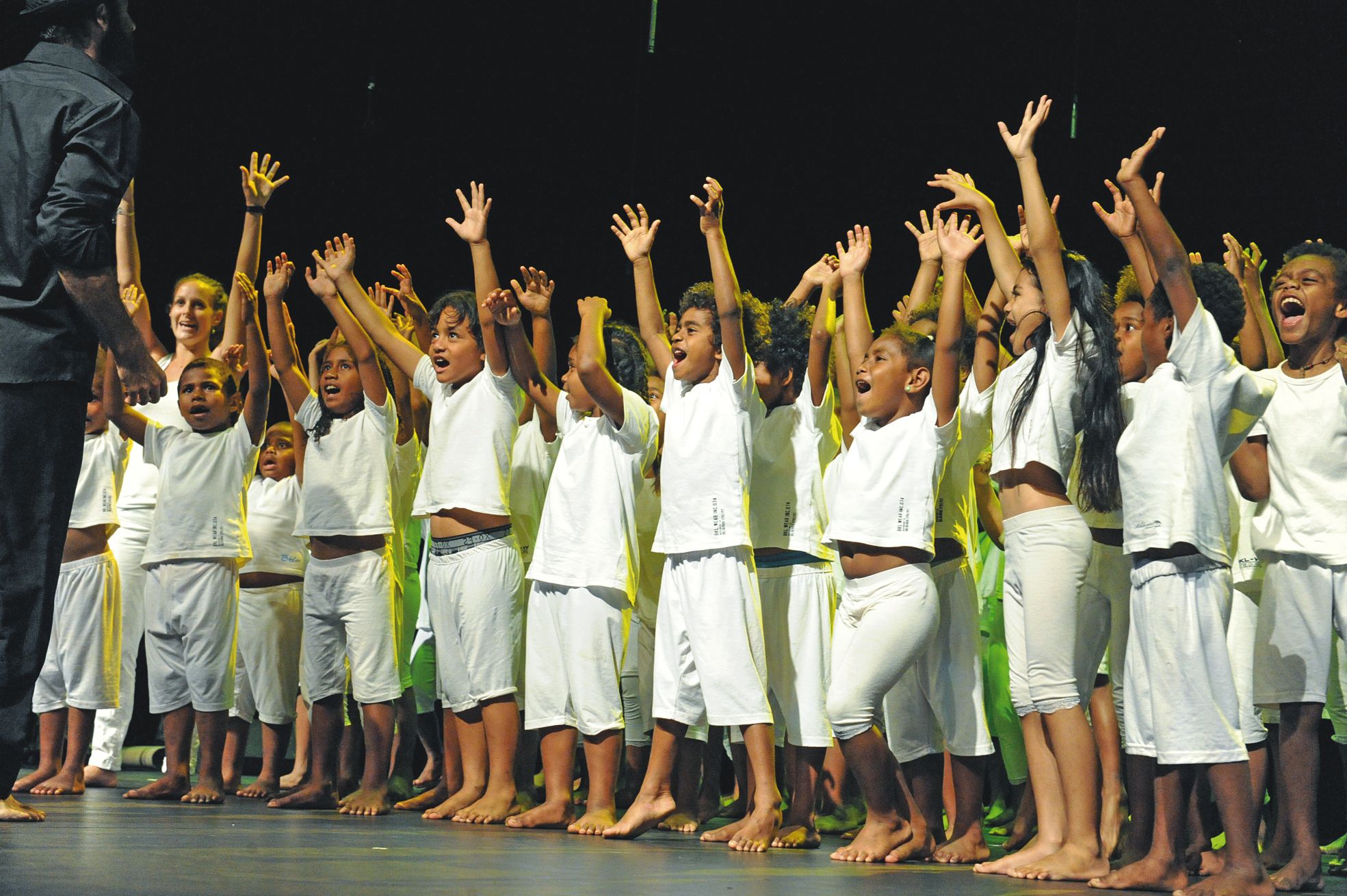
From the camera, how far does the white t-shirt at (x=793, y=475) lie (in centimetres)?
444

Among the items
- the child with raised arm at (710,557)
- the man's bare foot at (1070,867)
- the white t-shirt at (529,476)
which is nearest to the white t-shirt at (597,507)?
the child with raised arm at (710,557)

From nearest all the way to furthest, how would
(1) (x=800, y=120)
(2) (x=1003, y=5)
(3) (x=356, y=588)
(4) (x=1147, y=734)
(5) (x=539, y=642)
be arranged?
(4) (x=1147, y=734)
(5) (x=539, y=642)
(3) (x=356, y=588)
(2) (x=1003, y=5)
(1) (x=800, y=120)

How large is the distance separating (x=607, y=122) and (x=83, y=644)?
3.70 metres

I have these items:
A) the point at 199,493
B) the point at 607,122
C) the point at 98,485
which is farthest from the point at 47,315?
the point at 607,122

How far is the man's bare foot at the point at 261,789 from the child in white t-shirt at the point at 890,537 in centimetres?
231

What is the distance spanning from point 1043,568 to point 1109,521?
54 cm

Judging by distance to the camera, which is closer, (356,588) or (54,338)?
(54,338)

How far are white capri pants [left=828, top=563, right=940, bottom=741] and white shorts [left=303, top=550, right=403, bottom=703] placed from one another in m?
1.70

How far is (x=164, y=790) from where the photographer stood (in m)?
4.71

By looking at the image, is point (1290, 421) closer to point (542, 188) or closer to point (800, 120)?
point (800, 120)

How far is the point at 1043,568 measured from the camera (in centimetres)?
349

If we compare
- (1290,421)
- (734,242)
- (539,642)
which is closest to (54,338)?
(539,642)

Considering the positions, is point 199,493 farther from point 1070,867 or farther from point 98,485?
point 1070,867

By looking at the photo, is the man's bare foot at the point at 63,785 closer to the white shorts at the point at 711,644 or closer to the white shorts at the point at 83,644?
the white shorts at the point at 83,644
